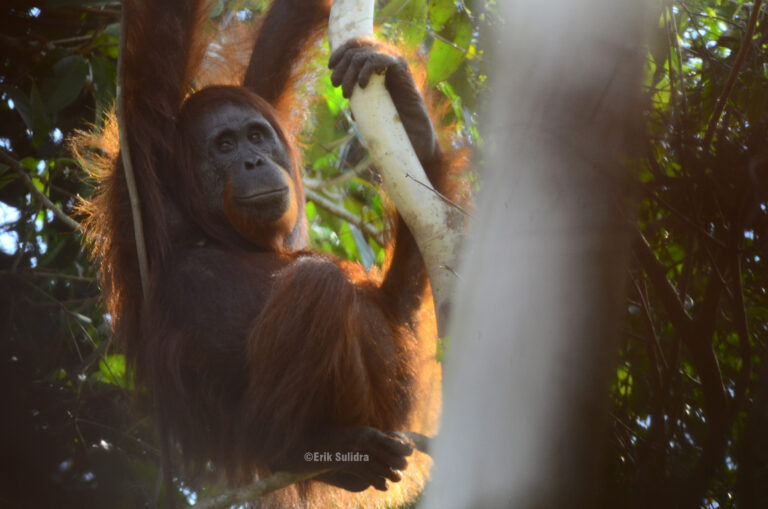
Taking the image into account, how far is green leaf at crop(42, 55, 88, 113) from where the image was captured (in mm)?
3654

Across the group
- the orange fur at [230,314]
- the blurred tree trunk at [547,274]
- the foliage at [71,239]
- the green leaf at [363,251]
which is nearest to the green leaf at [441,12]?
the foliage at [71,239]

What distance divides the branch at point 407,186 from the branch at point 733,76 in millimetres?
735

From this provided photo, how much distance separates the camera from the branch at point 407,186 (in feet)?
7.83

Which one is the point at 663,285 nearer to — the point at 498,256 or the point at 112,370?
the point at 498,256

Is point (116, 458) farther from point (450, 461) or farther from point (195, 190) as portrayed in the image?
point (450, 461)

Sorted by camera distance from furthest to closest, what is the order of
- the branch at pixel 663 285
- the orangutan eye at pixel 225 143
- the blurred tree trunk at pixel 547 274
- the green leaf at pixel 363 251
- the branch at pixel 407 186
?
the green leaf at pixel 363 251 → the orangutan eye at pixel 225 143 → the branch at pixel 407 186 → the branch at pixel 663 285 → the blurred tree trunk at pixel 547 274

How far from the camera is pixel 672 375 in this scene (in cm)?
194

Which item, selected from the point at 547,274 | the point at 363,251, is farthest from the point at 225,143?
the point at 547,274

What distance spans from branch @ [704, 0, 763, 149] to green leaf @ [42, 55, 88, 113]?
275 cm

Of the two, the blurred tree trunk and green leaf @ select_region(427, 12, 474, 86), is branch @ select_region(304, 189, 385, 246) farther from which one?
the blurred tree trunk

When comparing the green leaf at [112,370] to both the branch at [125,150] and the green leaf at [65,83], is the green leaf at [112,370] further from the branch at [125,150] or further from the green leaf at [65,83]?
the green leaf at [65,83]

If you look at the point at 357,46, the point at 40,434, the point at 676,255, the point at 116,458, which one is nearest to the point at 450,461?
the point at 676,255

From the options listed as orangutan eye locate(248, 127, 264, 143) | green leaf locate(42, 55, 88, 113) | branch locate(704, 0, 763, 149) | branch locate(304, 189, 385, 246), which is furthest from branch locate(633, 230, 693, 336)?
green leaf locate(42, 55, 88, 113)

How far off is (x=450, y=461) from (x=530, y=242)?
56 cm
